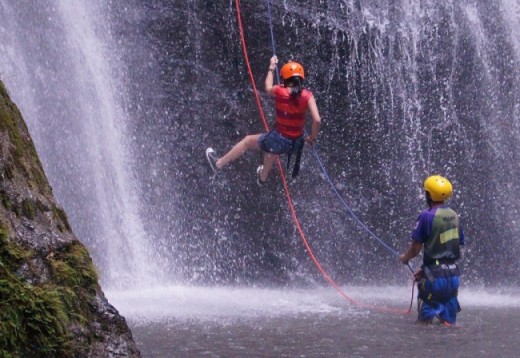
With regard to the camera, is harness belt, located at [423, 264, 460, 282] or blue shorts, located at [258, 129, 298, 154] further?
blue shorts, located at [258, 129, 298, 154]

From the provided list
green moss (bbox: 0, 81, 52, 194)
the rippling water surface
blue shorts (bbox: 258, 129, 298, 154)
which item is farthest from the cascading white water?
green moss (bbox: 0, 81, 52, 194)

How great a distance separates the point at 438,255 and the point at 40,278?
16.2 ft

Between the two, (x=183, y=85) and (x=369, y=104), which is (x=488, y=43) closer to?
(x=369, y=104)

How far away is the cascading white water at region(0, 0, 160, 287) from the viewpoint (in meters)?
11.5

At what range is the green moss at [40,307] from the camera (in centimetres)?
332

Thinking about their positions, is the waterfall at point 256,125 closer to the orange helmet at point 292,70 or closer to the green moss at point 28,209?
the orange helmet at point 292,70

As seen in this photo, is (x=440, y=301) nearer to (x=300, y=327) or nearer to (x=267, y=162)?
(x=300, y=327)

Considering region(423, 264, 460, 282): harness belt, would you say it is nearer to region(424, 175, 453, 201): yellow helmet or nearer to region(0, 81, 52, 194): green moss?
region(424, 175, 453, 201): yellow helmet

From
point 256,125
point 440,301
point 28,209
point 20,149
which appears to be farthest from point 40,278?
point 256,125

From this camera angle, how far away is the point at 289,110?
29.9ft

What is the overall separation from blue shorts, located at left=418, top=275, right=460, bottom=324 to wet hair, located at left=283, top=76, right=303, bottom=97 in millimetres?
2683

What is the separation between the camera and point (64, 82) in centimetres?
1192

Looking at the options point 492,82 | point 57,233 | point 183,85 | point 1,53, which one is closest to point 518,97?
point 492,82

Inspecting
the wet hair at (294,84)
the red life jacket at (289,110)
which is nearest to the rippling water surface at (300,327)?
the red life jacket at (289,110)
